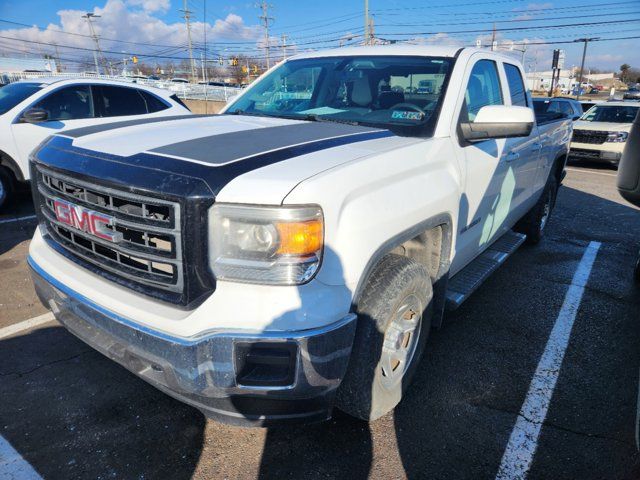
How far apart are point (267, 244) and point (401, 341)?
112 centimetres

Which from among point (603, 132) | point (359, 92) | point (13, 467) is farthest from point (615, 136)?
point (13, 467)

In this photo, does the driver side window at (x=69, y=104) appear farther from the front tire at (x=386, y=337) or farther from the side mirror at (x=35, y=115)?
the front tire at (x=386, y=337)

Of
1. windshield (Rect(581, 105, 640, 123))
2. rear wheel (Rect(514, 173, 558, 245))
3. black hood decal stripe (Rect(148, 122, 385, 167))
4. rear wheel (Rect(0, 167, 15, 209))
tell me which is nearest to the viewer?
black hood decal stripe (Rect(148, 122, 385, 167))

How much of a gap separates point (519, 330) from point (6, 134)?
6690 millimetres

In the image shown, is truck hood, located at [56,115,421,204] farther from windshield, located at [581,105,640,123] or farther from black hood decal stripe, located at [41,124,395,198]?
windshield, located at [581,105,640,123]

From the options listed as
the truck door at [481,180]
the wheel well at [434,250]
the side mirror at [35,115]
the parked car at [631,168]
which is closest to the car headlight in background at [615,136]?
the truck door at [481,180]

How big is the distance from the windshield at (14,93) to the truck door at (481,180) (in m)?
6.09

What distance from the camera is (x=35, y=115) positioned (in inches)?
244

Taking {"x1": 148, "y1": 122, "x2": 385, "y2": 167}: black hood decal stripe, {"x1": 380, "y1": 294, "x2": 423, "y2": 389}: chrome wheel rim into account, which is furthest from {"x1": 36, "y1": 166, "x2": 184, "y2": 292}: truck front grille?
{"x1": 380, "y1": 294, "x2": 423, "y2": 389}: chrome wheel rim

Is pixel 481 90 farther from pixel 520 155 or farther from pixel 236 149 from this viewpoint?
pixel 236 149

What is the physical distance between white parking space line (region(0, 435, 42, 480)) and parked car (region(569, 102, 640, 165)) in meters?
12.8

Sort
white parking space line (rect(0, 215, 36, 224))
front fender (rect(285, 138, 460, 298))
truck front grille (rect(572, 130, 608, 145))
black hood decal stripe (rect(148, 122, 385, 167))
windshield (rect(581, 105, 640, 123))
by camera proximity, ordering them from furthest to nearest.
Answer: windshield (rect(581, 105, 640, 123)), truck front grille (rect(572, 130, 608, 145)), white parking space line (rect(0, 215, 36, 224)), black hood decal stripe (rect(148, 122, 385, 167)), front fender (rect(285, 138, 460, 298))

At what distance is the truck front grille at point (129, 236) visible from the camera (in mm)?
1865

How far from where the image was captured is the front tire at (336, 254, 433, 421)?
215cm
